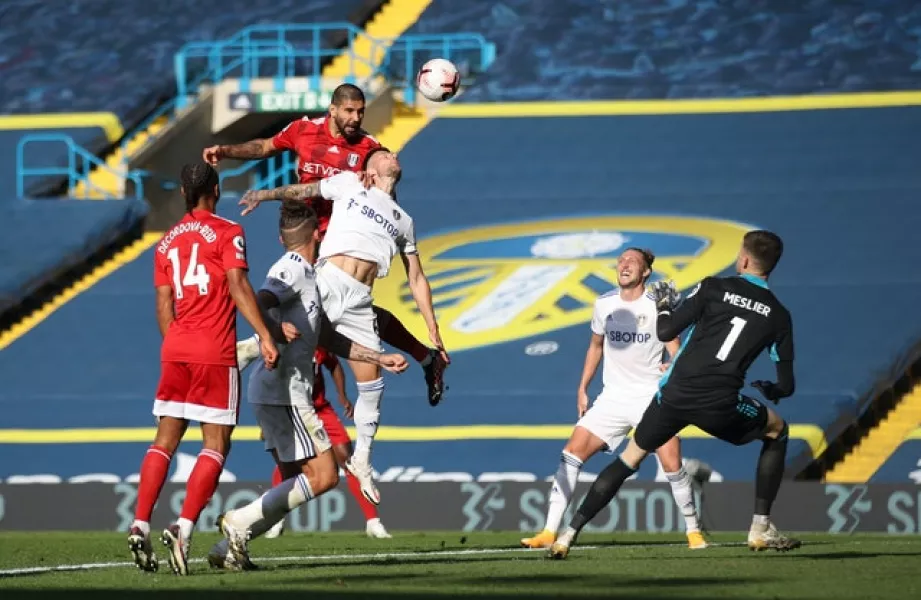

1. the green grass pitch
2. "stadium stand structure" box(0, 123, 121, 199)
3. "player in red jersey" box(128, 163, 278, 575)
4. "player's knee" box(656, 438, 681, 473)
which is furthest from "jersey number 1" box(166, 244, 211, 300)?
"stadium stand structure" box(0, 123, 121, 199)

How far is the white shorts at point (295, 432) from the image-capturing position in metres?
8.80

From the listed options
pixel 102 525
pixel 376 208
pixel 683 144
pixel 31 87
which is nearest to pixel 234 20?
pixel 31 87

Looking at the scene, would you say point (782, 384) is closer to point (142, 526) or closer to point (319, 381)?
point (142, 526)

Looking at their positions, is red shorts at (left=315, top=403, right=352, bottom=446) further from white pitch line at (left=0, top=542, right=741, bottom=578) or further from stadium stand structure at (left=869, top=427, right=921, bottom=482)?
stadium stand structure at (left=869, top=427, right=921, bottom=482)

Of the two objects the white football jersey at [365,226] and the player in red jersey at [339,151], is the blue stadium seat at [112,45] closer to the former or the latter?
the player in red jersey at [339,151]

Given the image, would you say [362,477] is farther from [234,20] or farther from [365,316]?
[234,20]

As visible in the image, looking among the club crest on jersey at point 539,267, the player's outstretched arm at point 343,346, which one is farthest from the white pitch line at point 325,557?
the club crest on jersey at point 539,267

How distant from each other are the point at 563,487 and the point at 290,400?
2.87m

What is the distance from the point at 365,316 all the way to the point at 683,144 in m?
12.8

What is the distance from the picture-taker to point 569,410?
18891mm

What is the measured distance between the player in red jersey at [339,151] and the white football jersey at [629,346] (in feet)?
4.11

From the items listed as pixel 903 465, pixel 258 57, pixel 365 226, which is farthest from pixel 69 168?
pixel 365 226

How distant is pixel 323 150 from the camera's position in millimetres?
11586

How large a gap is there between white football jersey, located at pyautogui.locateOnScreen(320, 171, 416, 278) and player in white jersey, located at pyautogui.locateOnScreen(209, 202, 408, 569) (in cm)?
143
